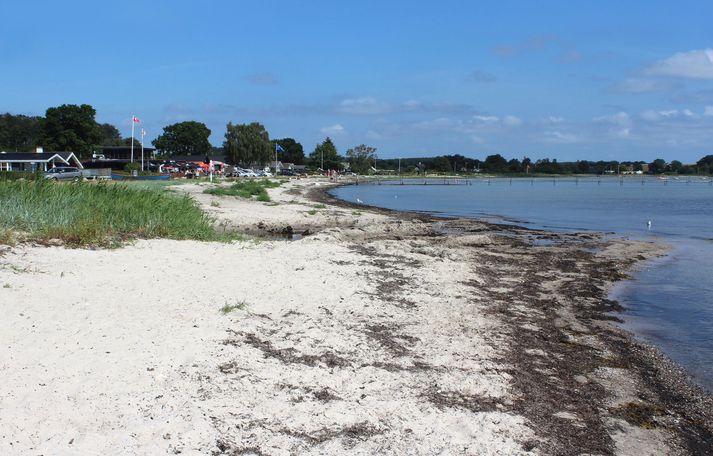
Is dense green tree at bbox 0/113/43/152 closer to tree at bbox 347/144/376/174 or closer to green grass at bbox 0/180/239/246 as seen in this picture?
tree at bbox 347/144/376/174

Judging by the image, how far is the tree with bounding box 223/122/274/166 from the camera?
115625mm

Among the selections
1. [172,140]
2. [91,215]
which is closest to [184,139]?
[172,140]

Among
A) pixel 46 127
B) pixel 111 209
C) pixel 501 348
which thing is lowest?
pixel 501 348

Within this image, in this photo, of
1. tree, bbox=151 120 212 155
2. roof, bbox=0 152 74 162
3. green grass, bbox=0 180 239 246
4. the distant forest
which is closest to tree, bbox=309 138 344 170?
the distant forest

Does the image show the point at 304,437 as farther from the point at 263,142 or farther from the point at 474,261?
the point at 263,142

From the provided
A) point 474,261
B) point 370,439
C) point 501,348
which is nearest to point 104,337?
point 370,439

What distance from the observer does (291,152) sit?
17075cm

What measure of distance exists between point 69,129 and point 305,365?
108m

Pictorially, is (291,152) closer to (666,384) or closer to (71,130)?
(71,130)

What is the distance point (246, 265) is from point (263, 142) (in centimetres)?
10766

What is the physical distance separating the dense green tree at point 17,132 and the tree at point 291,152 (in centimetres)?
6044

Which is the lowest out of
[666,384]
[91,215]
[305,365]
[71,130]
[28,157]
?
[666,384]

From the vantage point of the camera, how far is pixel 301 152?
173 m

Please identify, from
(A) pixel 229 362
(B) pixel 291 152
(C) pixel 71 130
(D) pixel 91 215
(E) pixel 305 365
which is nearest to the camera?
(A) pixel 229 362
